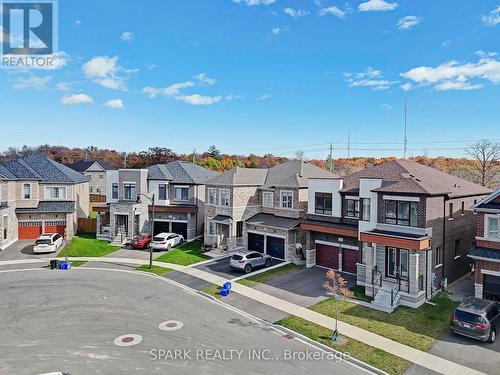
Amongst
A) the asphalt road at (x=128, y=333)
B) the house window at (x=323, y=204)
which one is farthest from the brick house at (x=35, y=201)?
the house window at (x=323, y=204)

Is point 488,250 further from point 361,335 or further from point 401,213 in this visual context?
point 361,335

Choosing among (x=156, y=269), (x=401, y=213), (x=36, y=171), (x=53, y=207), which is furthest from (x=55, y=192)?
(x=401, y=213)

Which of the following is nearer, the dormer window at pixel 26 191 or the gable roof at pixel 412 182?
the gable roof at pixel 412 182

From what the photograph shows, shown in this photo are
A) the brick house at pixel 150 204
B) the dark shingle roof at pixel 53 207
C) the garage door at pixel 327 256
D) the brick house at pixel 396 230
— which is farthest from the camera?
the brick house at pixel 150 204

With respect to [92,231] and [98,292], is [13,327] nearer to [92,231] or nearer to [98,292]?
[98,292]

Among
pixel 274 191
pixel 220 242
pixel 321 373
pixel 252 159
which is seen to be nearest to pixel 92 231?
pixel 220 242

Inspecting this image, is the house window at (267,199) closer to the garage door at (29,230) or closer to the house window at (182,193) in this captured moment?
the house window at (182,193)
